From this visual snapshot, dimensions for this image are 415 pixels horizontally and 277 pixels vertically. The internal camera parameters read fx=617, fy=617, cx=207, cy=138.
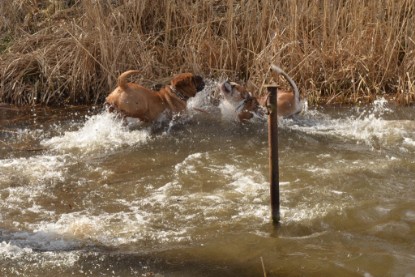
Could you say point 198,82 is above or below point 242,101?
above

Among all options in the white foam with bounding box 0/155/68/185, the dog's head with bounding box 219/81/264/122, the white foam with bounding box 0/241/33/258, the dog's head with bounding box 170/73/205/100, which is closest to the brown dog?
the dog's head with bounding box 170/73/205/100

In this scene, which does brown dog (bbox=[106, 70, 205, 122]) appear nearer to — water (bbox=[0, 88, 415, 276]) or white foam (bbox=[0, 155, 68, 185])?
water (bbox=[0, 88, 415, 276])

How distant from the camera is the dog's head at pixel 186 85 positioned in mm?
7422

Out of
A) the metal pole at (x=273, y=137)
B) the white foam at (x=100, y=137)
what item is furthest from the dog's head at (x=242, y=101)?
the metal pole at (x=273, y=137)

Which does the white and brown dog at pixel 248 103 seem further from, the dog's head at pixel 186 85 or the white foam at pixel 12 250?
the white foam at pixel 12 250

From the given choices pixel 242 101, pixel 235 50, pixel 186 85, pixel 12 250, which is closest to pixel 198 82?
pixel 186 85

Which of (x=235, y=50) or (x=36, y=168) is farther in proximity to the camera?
(x=235, y=50)

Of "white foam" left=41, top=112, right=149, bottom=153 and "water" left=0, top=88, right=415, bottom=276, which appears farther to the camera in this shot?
"white foam" left=41, top=112, right=149, bottom=153

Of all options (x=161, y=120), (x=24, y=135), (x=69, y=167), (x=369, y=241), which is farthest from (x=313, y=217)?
(x=24, y=135)

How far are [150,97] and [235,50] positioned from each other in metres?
1.88

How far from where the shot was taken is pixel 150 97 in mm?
7199

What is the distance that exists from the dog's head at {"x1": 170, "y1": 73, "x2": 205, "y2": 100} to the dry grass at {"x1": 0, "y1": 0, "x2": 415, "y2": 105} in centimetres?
103

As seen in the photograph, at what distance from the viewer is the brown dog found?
6.90m

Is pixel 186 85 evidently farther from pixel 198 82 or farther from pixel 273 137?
pixel 273 137
